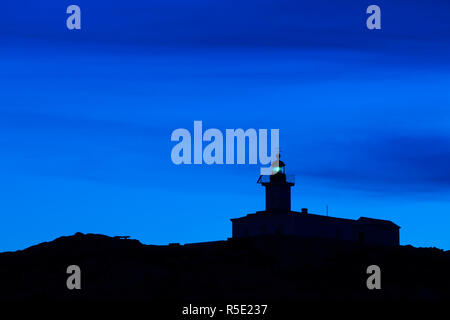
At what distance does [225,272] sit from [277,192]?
12500 millimetres

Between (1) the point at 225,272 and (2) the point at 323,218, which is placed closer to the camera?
(1) the point at 225,272

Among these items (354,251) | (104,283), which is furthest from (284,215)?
(104,283)

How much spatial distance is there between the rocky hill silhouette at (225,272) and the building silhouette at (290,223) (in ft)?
19.7

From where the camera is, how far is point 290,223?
134500 millimetres

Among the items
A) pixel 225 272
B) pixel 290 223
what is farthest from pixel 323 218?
pixel 225 272

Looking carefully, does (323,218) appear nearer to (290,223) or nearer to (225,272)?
(290,223)

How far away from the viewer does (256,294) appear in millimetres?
124500
